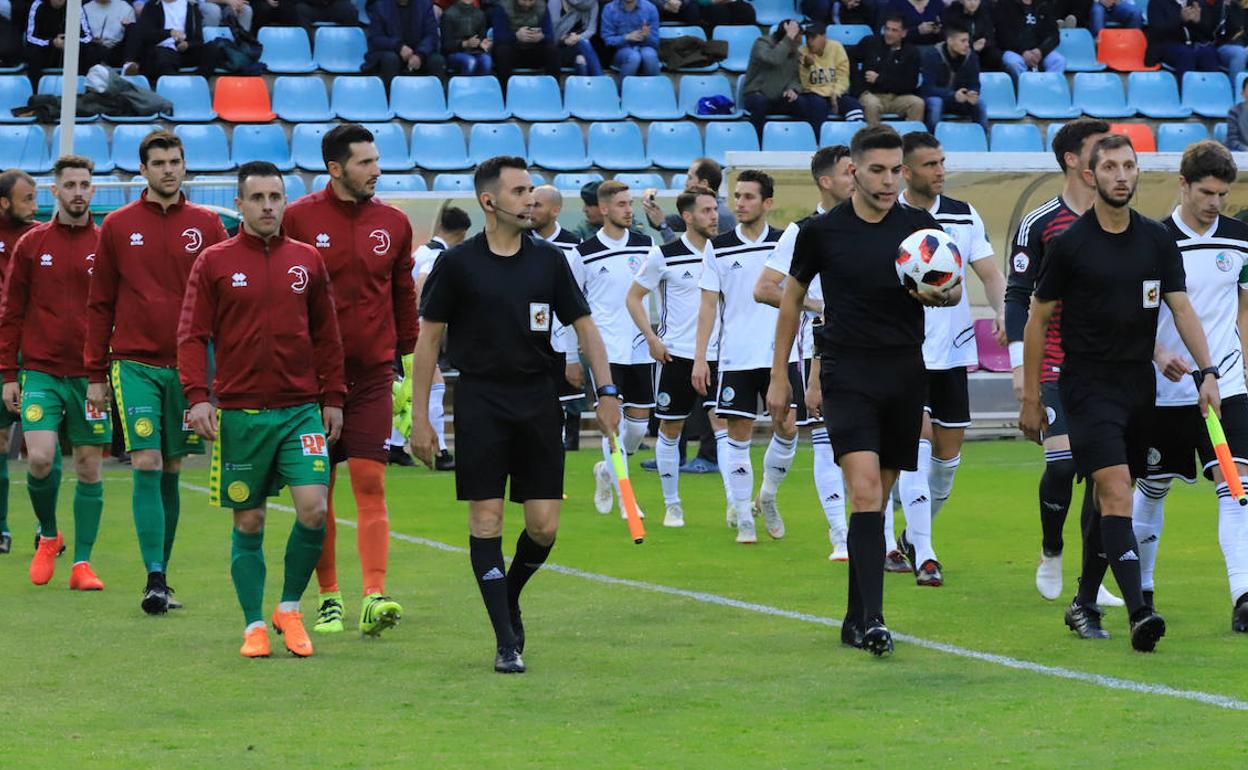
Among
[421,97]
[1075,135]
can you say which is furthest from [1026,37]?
[1075,135]

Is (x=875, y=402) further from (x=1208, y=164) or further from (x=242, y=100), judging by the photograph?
(x=242, y=100)

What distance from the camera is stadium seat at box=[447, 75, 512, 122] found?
2205 centimetres

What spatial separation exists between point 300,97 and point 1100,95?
9891 mm

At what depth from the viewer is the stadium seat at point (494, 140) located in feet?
70.7

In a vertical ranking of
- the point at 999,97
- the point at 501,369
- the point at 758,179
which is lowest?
the point at 501,369

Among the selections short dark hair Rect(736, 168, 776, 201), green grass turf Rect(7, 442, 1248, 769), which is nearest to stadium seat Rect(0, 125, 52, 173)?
green grass turf Rect(7, 442, 1248, 769)

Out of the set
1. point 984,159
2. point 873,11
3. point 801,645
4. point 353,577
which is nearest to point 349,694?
point 801,645

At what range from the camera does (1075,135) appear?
8.92 m

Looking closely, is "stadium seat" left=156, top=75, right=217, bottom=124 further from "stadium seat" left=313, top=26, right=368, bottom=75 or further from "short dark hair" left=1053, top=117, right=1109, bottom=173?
"short dark hair" left=1053, top=117, right=1109, bottom=173

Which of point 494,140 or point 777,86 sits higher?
point 777,86

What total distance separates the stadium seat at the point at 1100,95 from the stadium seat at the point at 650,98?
5235mm

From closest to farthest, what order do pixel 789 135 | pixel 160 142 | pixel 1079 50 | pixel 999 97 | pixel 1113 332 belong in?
1. pixel 1113 332
2. pixel 160 142
3. pixel 789 135
4. pixel 999 97
5. pixel 1079 50

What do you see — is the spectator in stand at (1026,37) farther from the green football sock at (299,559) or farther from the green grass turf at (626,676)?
the green football sock at (299,559)

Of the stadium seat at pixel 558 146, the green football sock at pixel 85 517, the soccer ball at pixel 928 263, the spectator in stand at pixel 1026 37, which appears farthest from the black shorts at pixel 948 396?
the spectator in stand at pixel 1026 37
